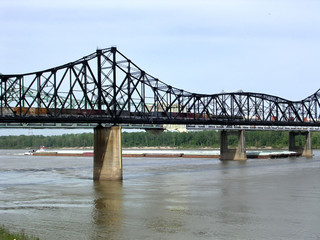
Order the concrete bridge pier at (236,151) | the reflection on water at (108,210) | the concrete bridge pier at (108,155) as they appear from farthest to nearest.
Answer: the concrete bridge pier at (236,151)
the concrete bridge pier at (108,155)
the reflection on water at (108,210)

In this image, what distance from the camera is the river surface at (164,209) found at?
34.4m

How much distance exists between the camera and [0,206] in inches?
1810

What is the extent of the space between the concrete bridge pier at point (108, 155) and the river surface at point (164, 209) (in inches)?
88.3

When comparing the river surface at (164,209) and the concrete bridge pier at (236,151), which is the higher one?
the concrete bridge pier at (236,151)

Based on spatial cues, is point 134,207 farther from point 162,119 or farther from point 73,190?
point 162,119

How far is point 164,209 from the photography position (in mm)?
43531

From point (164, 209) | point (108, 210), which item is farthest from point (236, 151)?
point (108, 210)

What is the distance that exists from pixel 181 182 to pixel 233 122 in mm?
33773

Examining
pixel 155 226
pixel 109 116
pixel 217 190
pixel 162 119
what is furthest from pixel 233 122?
pixel 155 226

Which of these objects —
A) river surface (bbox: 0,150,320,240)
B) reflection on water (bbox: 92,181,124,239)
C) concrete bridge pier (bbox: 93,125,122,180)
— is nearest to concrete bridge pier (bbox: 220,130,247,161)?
river surface (bbox: 0,150,320,240)

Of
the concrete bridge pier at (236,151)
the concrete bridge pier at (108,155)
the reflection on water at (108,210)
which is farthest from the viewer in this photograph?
the concrete bridge pier at (236,151)

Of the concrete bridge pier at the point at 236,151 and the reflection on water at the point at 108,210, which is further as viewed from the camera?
the concrete bridge pier at the point at 236,151

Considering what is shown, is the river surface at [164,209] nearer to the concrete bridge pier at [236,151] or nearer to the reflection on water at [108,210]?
the reflection on water at [108,210]

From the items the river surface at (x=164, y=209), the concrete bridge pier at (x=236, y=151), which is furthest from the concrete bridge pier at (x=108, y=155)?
the concrete bridge pier at (x=236, y=151)
